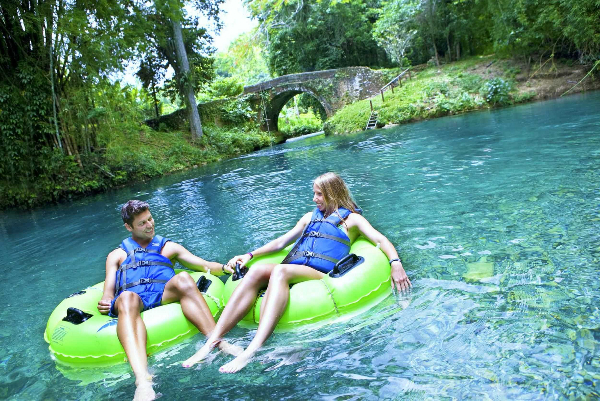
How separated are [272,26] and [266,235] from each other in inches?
1006

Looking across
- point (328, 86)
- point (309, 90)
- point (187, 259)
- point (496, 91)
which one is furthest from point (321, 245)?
point (309, 90)

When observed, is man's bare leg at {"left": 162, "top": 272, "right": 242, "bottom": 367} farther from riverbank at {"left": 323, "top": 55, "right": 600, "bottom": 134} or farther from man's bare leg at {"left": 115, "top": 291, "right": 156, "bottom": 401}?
riverbank at {"left": 323, "top": 55, "right": 600, "bottom": 134}

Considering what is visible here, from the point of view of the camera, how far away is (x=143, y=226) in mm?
3293

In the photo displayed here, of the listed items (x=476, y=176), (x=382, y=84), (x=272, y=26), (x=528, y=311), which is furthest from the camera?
(x=272, y=26)

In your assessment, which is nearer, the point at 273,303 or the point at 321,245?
the point at 273,303

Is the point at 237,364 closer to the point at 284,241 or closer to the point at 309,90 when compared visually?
the point at 284,241

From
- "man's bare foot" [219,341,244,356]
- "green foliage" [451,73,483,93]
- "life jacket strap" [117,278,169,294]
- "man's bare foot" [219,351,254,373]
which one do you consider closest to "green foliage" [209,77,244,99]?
"green foliage" [451,73,483,93]

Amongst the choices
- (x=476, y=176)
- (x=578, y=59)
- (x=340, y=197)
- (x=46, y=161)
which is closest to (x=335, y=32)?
(x=578, y=59)

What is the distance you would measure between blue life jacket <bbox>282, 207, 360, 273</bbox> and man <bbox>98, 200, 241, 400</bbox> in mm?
665

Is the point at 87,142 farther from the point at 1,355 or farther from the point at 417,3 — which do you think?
the point at 417,3

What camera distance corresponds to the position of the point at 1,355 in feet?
10.9

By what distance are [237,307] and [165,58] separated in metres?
22.8

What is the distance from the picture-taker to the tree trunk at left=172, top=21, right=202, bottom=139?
2070cm

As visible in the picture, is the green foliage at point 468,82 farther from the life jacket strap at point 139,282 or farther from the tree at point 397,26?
the life jacket strap at point 139,282
